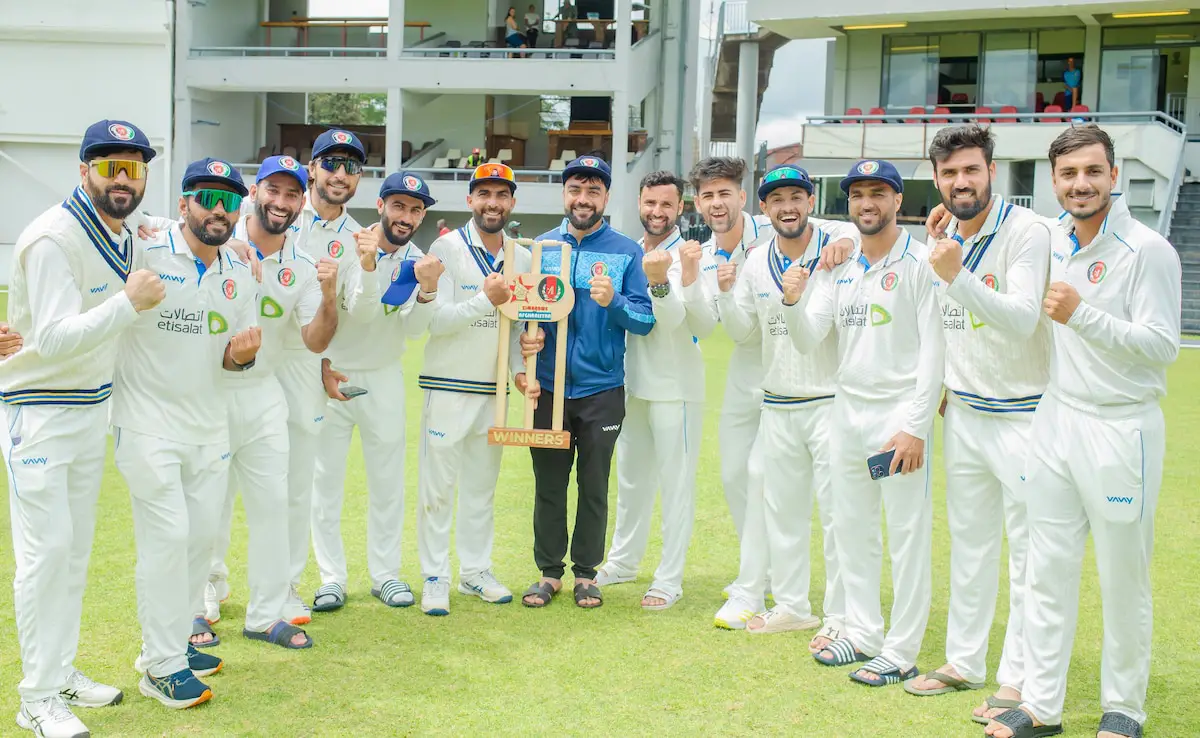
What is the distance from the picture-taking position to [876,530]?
19.3ft

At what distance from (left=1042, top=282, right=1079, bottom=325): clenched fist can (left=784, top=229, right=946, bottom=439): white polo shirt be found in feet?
2.65

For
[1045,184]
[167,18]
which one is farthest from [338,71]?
[1045,184]

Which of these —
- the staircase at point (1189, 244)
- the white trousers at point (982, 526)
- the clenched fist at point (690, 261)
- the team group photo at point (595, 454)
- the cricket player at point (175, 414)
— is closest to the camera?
the team group photo at point (595, 454)

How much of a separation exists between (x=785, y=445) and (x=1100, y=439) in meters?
1.90

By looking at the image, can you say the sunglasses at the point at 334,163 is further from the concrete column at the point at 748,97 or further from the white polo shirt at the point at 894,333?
the concrete column at the point at 748,97

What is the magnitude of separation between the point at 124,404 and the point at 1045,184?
28.4 metres

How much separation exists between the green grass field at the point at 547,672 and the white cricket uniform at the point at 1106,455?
1.42 feet

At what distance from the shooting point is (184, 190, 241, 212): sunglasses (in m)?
5.21

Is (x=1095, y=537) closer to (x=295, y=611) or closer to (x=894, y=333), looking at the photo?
(x=894, y=333)

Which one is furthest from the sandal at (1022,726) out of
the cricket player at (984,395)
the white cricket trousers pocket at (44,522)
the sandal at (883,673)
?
the white cricket trousers pocket at (44,522)

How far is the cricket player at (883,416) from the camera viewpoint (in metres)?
5.50

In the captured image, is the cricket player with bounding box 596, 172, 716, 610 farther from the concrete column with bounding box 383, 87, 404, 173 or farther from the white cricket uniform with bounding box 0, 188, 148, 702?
the concrete column with bounding box 383, 87, 404, 173

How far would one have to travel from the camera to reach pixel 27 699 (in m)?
4.77

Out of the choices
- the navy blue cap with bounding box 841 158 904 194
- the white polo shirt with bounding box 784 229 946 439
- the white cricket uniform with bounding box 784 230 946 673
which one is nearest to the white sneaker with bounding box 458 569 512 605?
the white cricket uniform with bounding box 784 230 946 673
